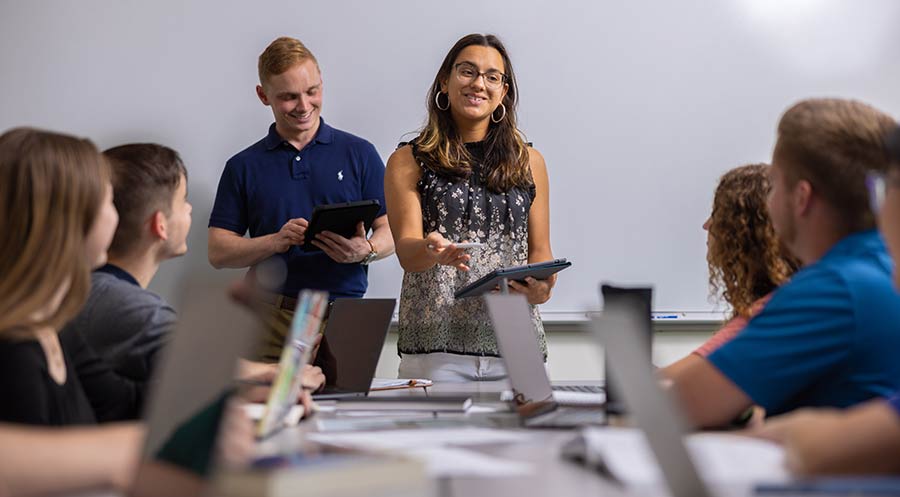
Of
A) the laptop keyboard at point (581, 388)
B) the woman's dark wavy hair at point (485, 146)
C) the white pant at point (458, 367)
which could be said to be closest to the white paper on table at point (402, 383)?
the white pant at point (458, 367)

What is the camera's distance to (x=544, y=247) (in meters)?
2.89

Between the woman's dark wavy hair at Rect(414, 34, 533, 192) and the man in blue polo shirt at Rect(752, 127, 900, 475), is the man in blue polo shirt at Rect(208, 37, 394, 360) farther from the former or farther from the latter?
the man in blue polo shirt at Rect(752, 127, 900, 475)

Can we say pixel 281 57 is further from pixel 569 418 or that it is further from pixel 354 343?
pixel 569 418

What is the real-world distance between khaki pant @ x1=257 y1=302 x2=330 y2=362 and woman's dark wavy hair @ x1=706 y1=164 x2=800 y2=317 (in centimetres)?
108

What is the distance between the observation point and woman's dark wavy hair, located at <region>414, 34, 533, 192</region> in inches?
111

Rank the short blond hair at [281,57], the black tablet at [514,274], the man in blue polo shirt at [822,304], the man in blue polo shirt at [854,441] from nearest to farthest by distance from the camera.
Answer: the man in blue polo shirt at [854,441], the man in blue polo shirt at [822,304], the black tablet at [514,274], the short blond hair at [281,57]

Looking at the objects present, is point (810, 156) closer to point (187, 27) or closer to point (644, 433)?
point (644, 433)

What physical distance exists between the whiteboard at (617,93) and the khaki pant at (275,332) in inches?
33.1

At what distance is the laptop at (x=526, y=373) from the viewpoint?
1.82m

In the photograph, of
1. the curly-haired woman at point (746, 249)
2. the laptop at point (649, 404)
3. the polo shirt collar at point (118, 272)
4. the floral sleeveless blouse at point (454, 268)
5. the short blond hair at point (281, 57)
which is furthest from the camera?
the short blond hair at point (281, 57)

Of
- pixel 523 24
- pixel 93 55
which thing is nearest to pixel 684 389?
pixel 523 24

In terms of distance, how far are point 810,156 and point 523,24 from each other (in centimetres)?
244

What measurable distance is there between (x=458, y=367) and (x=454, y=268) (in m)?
0.29

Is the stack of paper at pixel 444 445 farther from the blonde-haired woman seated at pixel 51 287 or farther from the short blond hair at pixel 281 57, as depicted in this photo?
the short blond hair at pixel 281 57
